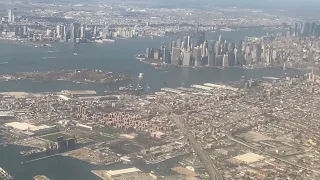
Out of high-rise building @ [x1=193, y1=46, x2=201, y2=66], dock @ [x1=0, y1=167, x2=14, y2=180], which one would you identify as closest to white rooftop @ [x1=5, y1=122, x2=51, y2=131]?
dock @ [x1=0, y1=167, x2=14, y2=180]

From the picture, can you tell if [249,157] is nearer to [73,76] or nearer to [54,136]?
[54,136]

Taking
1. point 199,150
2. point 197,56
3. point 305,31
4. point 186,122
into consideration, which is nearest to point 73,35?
point 197,56

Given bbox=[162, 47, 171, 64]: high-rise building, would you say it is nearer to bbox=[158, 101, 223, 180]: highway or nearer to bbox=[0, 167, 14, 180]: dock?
bbox=[158, 101, 223, 180]: highway

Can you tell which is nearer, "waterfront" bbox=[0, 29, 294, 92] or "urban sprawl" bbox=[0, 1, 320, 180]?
"urban sprawl" bbox=[0, 1, 320, 180]

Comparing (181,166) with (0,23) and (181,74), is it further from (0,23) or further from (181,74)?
(0,23)

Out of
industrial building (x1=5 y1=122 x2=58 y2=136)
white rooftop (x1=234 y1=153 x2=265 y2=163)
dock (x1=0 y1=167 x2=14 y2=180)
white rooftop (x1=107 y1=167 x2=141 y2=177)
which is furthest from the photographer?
industrial building (x1=5 y1=122 x2=58 y2=136)

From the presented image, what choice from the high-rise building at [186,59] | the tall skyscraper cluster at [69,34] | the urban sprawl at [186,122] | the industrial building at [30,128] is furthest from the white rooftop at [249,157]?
the tall skyscraper cluster at [69,34]
